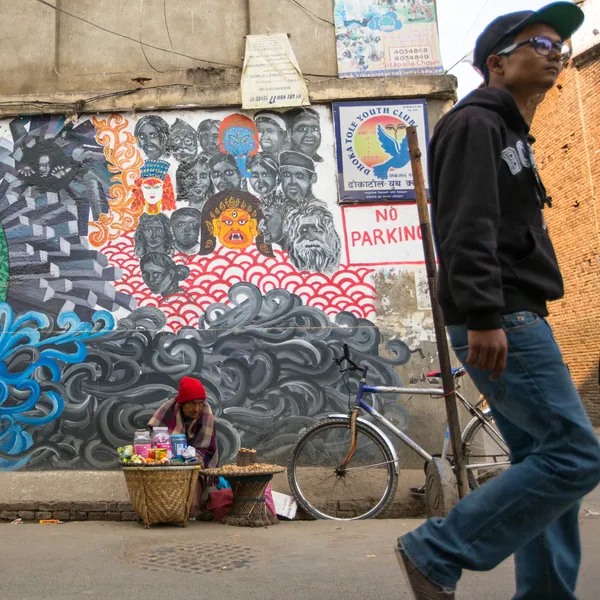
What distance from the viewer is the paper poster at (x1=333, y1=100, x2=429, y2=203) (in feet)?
23.9

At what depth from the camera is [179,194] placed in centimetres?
729

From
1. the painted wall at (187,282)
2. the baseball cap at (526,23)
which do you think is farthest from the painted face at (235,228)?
the baseball cap at (526,23)

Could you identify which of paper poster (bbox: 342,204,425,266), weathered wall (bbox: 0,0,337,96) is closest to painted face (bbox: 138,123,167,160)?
weathered wall (bbox: 0,0,337,96)

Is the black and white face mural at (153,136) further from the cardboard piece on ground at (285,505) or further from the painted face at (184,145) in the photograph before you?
the cardboard piece on ground at (285,505)

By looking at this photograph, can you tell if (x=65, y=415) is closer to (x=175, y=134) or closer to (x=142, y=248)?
(x=142, y=248)

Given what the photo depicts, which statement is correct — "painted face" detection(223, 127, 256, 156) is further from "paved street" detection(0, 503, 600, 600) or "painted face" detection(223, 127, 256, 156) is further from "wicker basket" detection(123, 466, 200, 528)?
"paved street" detection(0, 503, 600, 600)

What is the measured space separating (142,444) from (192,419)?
0.68 m

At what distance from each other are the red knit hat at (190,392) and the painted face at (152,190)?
2039 mm

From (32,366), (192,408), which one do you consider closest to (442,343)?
(192,408)

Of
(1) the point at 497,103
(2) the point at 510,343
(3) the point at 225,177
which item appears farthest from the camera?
(3) the point at 225,177

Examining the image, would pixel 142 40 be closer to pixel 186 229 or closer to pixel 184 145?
pixel 184 145

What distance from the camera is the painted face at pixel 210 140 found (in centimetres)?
740

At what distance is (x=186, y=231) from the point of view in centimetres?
721

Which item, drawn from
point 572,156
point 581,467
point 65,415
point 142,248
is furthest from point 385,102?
point 572,156
